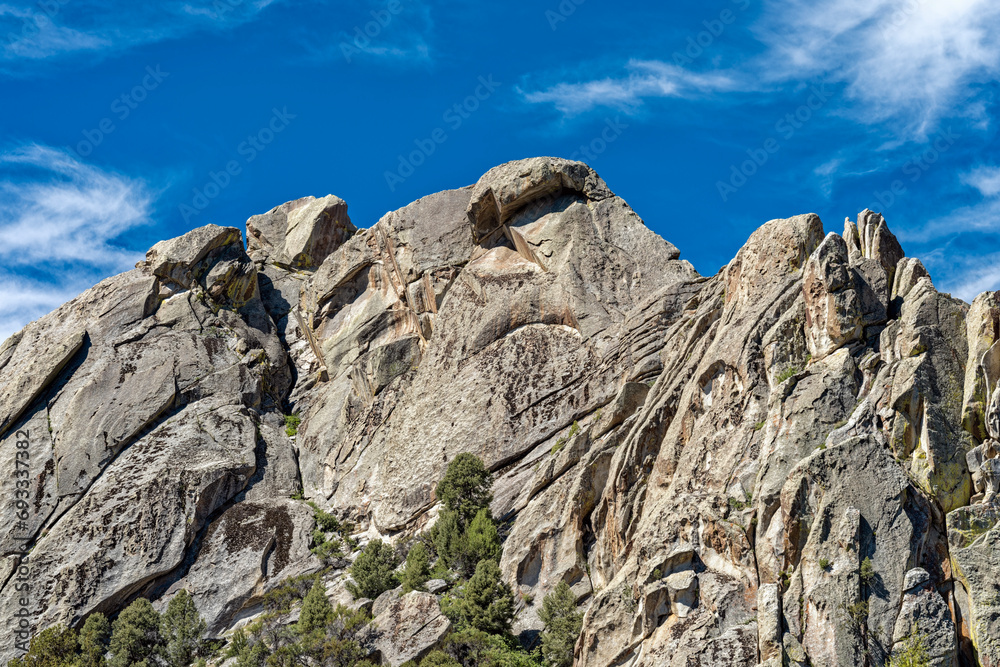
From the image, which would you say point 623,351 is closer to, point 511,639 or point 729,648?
point 511,639

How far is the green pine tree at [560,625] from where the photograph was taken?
1549 inches

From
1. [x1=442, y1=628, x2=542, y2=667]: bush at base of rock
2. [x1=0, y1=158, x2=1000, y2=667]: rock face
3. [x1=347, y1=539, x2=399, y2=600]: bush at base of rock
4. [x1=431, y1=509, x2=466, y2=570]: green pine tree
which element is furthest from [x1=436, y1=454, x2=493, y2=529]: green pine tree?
[x1=442, y1=628, x2=542, y2=667]: bush at base of rock

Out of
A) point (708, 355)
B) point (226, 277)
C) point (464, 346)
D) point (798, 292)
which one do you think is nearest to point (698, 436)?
point (708, 355)

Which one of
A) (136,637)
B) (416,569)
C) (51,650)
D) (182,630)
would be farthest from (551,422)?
(51,650)

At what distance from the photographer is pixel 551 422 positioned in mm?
54500

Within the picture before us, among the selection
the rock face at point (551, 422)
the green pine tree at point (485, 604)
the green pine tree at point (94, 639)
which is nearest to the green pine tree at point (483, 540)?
the rock face at point (551, 422)

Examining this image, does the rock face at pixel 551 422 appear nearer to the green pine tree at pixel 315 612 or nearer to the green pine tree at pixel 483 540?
the green pine tree at pixel 483 540

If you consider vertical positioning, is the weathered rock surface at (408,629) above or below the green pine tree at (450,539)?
below

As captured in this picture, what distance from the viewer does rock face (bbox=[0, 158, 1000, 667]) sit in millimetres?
31625

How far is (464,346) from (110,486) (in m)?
22.9

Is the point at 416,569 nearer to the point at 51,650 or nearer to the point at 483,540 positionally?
the point at 483,540

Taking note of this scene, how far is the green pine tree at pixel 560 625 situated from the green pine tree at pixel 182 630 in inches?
780

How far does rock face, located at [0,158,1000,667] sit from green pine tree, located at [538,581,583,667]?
141 cm

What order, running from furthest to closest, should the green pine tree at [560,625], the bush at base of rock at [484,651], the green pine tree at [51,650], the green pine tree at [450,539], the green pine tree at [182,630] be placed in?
1. the green pine tree at [182,630]
2. the green pine tree at [51,650]
3. the green pine tree at [450,539]
4. the bush at base of rock at [484,651]
5. the green pine tree at [560,625]
